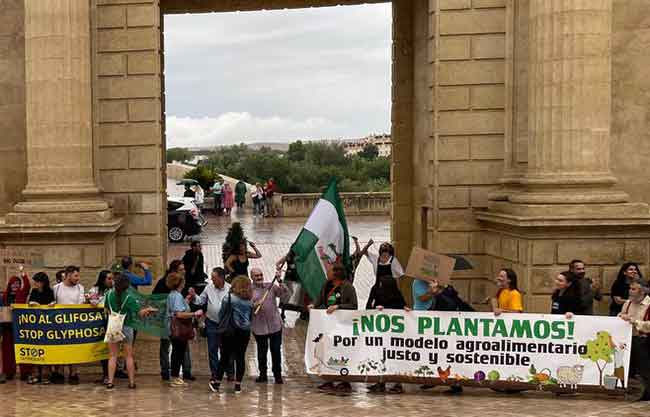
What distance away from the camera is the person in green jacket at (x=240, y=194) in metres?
48.5

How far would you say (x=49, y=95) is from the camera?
15891 millimetres

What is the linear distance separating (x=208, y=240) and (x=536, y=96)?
797 inches

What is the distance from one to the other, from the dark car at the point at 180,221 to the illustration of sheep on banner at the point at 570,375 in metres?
23.7

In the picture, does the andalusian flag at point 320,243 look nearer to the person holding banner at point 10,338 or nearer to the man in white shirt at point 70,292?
the man in white shirt at point 70,292

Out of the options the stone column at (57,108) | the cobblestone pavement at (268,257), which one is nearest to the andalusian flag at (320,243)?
the cobblestone pavement at (268,257)

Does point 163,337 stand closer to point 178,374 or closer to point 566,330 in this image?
point 178,374

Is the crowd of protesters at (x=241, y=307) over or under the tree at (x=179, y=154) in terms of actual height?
under

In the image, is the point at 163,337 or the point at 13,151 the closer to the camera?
the point at 163,337

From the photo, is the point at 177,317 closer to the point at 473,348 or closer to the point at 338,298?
the point at 338,298

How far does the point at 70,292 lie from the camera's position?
12961 millimetres

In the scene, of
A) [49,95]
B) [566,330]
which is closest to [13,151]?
[49,95]

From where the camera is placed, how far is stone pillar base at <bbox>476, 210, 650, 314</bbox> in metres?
14.6

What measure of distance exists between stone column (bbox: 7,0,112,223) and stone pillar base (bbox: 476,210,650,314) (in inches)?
278

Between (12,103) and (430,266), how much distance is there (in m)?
8.94
